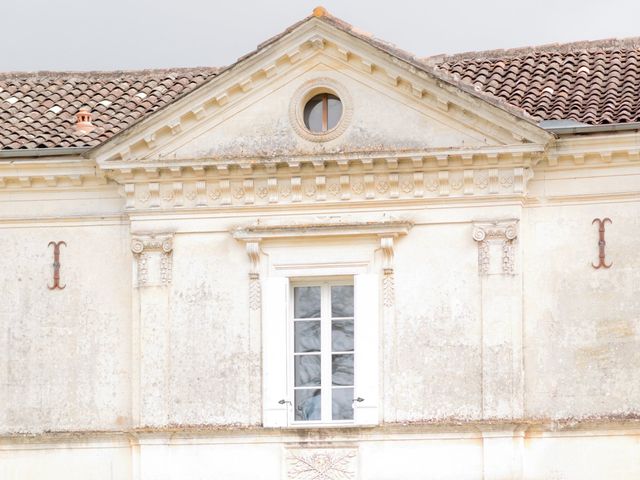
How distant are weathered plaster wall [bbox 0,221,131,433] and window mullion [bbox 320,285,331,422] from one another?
8.73ft

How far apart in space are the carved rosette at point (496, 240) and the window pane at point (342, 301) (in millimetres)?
1801

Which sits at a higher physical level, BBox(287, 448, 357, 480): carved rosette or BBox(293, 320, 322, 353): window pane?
BBox(293, 320, 322, 353): window pane

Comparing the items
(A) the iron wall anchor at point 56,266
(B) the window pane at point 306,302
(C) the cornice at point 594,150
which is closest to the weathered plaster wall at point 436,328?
(B) the window pane at point 306,302

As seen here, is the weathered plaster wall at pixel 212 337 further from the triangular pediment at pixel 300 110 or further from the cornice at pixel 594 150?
the cornice at pixel 594 150

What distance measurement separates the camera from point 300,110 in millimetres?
30562

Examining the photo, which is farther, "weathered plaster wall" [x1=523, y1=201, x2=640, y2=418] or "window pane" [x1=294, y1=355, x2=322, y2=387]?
"window pane" [x1=294, y1=355, x2=322, y2=387]

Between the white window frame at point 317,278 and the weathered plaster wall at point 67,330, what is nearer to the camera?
the white window frame at point 317,278

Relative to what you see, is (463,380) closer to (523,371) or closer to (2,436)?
(523,371)

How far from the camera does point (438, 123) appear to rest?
3014 cm

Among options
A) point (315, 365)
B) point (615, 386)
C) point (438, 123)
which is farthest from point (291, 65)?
point (615, 386)

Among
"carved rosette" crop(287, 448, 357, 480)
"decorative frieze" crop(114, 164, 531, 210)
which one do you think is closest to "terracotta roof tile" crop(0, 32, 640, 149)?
"decorative frieze" crop(114, 164, 531, 210)

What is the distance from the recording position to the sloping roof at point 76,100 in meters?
31.7

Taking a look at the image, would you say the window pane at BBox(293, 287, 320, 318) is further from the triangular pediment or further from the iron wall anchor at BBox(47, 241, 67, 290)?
the iron wall anchor at BBox(47, 241, 67, 290)

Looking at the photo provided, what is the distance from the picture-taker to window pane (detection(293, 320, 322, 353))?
30.3m
